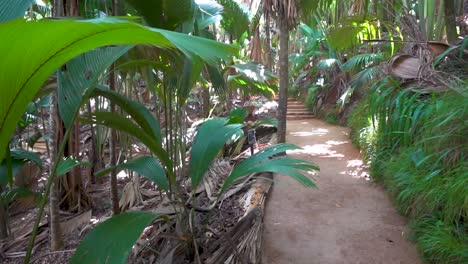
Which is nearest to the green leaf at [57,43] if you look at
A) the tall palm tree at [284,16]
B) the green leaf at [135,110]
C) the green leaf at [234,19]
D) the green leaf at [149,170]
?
the green leaf at [135,110]

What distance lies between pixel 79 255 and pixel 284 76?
3.62 metres

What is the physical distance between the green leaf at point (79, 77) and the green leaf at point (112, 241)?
58cm

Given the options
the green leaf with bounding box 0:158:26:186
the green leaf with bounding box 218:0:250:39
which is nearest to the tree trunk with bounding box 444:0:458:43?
the green leaf with bounding box 218:0:250:39

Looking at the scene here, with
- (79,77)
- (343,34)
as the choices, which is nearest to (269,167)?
(79,77)

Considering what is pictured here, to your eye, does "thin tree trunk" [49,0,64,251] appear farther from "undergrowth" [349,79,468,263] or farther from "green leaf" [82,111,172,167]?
"undergrowth" [349,79,468,263]

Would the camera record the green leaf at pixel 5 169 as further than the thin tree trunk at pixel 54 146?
Yes

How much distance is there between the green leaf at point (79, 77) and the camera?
65.1 inches

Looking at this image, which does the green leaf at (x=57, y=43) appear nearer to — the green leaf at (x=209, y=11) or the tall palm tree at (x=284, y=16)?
the green leaf at (x=209, y=11)

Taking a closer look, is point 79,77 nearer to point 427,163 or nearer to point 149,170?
point 149,170

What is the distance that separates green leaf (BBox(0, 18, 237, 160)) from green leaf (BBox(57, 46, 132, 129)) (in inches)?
23.2

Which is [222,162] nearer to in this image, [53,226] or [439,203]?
[53,226]

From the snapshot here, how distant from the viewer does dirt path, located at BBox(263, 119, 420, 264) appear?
113 inches

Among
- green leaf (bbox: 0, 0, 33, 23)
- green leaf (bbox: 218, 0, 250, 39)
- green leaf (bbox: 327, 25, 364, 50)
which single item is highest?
green leaf (bbox: 218, 0, 250, 39)

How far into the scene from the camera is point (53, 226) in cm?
289
